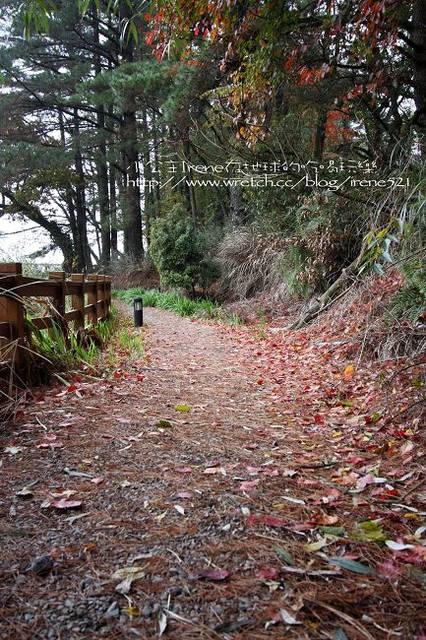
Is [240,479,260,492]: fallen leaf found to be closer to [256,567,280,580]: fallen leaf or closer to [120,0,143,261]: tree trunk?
[256,567,280,580]: fallen leaf

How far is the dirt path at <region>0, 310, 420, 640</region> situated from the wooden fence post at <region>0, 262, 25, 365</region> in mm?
524

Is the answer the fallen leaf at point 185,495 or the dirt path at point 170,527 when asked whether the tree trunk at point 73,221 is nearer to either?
the dirt path at point 170,527

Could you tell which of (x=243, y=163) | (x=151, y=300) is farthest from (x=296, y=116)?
(x=151, y=300)

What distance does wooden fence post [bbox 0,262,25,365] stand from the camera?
10.2ft

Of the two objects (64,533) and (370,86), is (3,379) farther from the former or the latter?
(370,86)

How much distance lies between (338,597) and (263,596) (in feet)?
0.73

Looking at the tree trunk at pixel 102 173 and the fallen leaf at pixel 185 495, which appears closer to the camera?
the fallen leaf at pixel 185 495

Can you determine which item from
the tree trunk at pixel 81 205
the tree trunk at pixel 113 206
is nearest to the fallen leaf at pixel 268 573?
the tree trunk at pixel 113 206

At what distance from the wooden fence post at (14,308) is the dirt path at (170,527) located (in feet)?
1.72

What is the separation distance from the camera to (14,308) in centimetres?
315

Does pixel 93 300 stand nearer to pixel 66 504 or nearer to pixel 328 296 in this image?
pixel 328 296

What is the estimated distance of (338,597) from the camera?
48.9 inches

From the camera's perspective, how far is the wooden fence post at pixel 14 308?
10.2ft

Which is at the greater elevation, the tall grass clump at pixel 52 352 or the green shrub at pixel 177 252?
the green shrub at pixel 177 252
